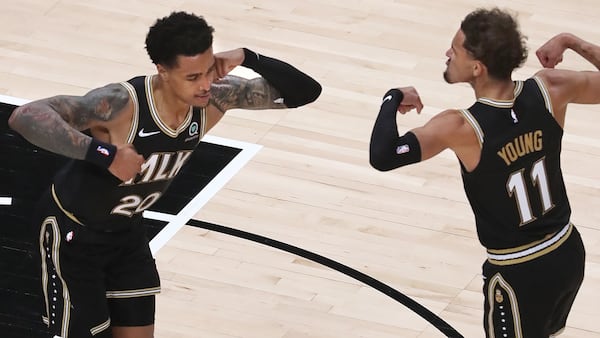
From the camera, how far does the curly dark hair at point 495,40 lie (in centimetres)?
541

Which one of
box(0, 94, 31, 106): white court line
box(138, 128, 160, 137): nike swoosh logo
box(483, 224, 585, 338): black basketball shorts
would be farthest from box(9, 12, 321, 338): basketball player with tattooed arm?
box(0, 94, 31, 106): white court line

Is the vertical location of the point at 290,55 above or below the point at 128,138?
below

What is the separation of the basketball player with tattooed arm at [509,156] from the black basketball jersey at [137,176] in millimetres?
865

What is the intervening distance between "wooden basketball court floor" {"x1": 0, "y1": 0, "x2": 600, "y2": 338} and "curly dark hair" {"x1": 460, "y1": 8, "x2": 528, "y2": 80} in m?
2.36

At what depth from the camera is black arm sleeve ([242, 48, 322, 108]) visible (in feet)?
20.3

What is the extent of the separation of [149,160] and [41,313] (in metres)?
2.03

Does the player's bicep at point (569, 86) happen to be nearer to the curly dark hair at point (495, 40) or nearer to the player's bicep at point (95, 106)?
the curly dark hair at point (495, 40)

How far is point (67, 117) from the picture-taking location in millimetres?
5578

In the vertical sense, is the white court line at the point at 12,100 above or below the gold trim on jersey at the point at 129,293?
below

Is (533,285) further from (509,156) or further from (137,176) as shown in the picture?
(137,176)

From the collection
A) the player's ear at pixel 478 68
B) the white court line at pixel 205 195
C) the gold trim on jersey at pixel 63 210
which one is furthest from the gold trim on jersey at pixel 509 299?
the white court line at pixel 205 195

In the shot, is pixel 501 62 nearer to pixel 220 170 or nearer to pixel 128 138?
pixel 128 138

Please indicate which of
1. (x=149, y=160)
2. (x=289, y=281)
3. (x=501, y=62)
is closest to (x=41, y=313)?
(x=289, y=281)

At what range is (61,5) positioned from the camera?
11.0m
